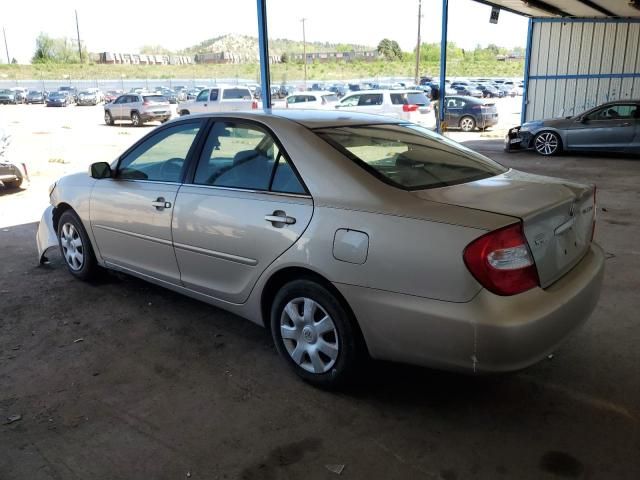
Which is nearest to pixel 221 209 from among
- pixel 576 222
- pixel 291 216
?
pixel 291 216

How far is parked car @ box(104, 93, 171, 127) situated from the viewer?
26750 millimetres

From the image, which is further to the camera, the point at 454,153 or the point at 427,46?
the point at 427,46

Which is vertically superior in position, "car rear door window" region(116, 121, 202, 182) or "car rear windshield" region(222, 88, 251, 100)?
"car rear windshield" region(222, 88, 251, 100)

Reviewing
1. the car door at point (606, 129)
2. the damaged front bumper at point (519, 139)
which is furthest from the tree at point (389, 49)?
the car door at point (606, 129)

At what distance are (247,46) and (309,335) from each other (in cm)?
16535

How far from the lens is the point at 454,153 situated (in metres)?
3.69

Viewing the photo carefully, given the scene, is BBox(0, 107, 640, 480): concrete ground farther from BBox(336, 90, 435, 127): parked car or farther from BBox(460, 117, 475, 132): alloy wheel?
BBox(460, 117, 475, 132): alloy wheel

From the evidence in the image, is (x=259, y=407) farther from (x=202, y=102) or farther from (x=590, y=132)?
(x=202, y=102)

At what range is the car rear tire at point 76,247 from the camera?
4.83 meters

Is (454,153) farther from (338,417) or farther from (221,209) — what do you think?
(338,417)

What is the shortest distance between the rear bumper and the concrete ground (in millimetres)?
338

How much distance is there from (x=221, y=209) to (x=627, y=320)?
302 centimetres

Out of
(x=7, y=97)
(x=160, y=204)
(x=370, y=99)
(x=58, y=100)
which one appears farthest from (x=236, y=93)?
(x=7, y=97)

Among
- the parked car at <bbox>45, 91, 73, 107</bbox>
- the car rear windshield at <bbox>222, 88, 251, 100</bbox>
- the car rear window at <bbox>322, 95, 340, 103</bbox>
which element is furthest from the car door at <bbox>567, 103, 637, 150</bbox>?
the parked car at <bbox>45, 91, 73, 107</bbox>
